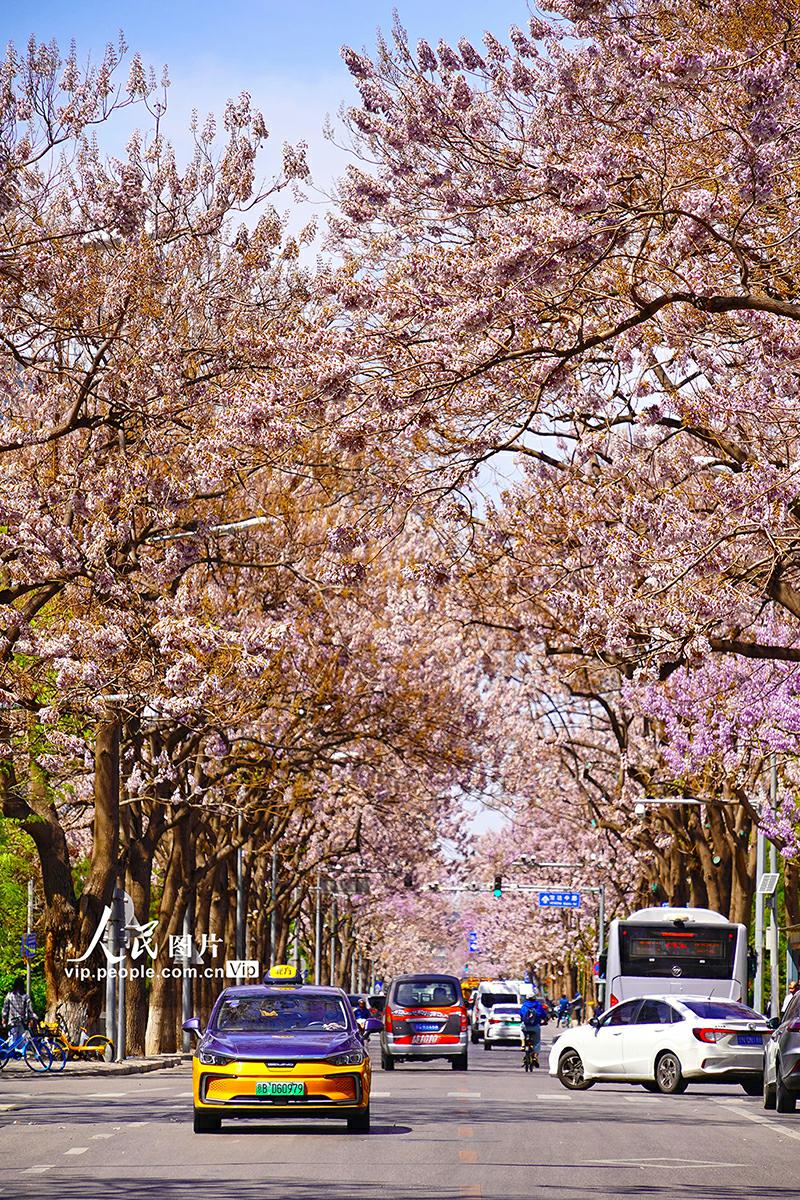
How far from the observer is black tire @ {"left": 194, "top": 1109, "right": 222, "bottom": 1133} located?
690 inches

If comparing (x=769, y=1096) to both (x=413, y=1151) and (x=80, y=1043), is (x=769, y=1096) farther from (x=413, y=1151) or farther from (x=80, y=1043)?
(x=80, y=1043)

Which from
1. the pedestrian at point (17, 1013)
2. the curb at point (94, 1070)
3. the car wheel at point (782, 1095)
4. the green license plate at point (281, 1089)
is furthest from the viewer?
the pedestrian at point (17, 1013)

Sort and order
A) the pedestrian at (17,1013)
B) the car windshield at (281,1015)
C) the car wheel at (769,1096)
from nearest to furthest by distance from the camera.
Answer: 1. the car windshield at (281,1015)
2. the car wheel at (769,1096)
3. the pedestrian at (17,1013)

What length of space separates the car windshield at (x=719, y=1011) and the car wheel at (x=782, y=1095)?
3456 millimetres

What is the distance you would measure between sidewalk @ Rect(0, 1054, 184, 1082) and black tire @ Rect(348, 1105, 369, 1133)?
12163 mm

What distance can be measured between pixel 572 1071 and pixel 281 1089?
43.0 ft

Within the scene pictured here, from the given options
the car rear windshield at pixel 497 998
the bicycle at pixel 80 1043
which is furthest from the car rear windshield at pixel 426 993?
the car rear windshield at pixel 497 998

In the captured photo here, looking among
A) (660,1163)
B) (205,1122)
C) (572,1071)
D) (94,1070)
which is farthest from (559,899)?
(660,1163)

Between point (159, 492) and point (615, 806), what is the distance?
1037 inches

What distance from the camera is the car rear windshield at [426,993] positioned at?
→ 127ft

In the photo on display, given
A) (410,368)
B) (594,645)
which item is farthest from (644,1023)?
(410,368)

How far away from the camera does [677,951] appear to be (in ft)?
123

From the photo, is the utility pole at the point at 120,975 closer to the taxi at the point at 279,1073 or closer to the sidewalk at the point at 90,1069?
the sidewalk at the point at 90,1069

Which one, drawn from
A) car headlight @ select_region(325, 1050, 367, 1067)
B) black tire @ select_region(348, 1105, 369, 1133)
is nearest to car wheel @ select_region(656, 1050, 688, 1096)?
black tire @ select_region(348, 1105, 369, 1133)
